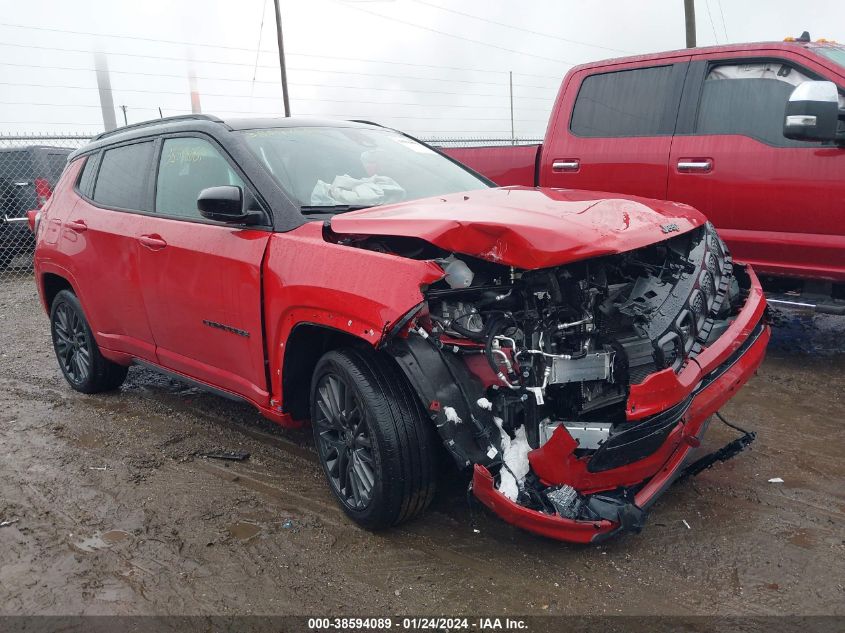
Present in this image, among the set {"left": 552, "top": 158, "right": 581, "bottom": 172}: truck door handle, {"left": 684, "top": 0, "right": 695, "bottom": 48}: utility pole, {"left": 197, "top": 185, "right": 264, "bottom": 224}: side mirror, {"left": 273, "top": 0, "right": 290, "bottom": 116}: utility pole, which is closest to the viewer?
{"left": 197, "top": 185, "right": 264, "bottom": 224}: side mirror

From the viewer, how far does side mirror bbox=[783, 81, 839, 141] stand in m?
4.06

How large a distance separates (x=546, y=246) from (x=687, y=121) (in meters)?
3.23

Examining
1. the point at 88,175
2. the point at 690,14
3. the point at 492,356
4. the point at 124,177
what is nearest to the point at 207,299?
the point at 124,177

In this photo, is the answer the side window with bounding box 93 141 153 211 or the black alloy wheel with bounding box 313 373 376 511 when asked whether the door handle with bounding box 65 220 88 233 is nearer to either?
the side window with bounding box 93 141 153 211

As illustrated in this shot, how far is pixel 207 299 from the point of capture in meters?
3.57

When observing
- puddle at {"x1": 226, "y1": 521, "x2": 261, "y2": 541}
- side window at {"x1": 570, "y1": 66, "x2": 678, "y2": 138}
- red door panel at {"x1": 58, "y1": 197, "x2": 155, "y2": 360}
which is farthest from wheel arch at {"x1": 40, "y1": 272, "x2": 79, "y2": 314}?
side window at {"x1": 570, "y1": 66, "x2": 678, "y2": 138}

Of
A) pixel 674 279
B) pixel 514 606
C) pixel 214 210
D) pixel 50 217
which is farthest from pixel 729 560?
pixel 50 217

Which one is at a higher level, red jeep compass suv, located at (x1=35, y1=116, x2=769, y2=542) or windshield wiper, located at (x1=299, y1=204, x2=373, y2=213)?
windshield wiper, located at (x1=299, y1=204, x2=373, y2=213)

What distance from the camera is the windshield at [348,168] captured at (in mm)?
3463

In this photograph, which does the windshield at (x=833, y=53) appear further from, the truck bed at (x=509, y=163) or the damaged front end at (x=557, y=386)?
the damaged front end at (x=557, y=386)

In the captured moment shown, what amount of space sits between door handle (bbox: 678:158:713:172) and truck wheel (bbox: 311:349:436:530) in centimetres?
313

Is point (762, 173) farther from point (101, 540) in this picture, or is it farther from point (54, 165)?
point (54, 165)

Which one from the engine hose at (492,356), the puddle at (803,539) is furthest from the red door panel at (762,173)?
the engine hose at (492,356)

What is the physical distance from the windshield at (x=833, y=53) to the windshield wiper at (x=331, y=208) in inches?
131
